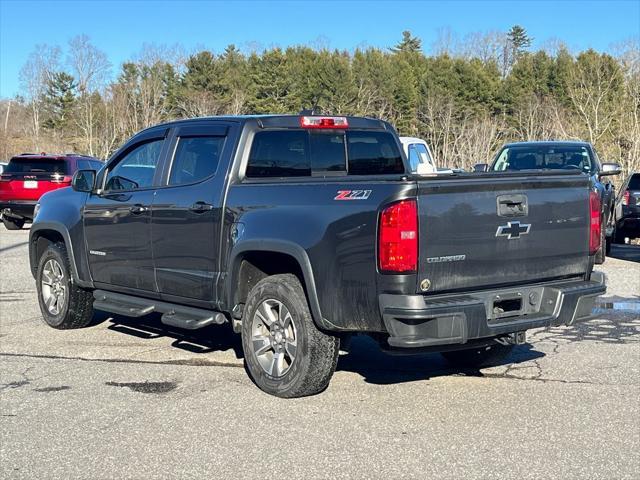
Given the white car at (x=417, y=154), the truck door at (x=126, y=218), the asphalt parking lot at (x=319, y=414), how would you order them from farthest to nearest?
1. the white car at (x=417, y=154)
2. the truck door at (x=126, y=218)
3. the asphalt parking lot at (x=319, y=414)

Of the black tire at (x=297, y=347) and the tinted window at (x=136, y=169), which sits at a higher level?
the tinted window at (x=136, y=169)

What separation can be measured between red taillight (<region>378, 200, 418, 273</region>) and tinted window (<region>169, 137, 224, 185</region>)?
6.39 ft

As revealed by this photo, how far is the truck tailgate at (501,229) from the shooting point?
493cm

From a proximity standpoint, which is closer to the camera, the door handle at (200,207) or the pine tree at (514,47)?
the door handle at (200,207)

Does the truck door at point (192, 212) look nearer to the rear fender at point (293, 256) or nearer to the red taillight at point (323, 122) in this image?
the rear fender at point (293, 256)

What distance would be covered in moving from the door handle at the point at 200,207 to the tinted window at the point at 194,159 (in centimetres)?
25

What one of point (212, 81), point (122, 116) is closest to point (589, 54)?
point (212, 81)

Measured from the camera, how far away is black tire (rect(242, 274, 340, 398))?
5.50m

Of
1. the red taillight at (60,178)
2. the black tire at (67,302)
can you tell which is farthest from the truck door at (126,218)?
the red taillight at (60,178)

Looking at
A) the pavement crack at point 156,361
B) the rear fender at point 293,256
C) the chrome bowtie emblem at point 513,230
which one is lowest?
the pavement crack at point 156,361

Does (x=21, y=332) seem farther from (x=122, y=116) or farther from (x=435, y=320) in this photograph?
(x=122, y=116)

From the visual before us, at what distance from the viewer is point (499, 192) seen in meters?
5.19

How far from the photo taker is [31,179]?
62.8 feet

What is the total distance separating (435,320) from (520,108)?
50852 mm
